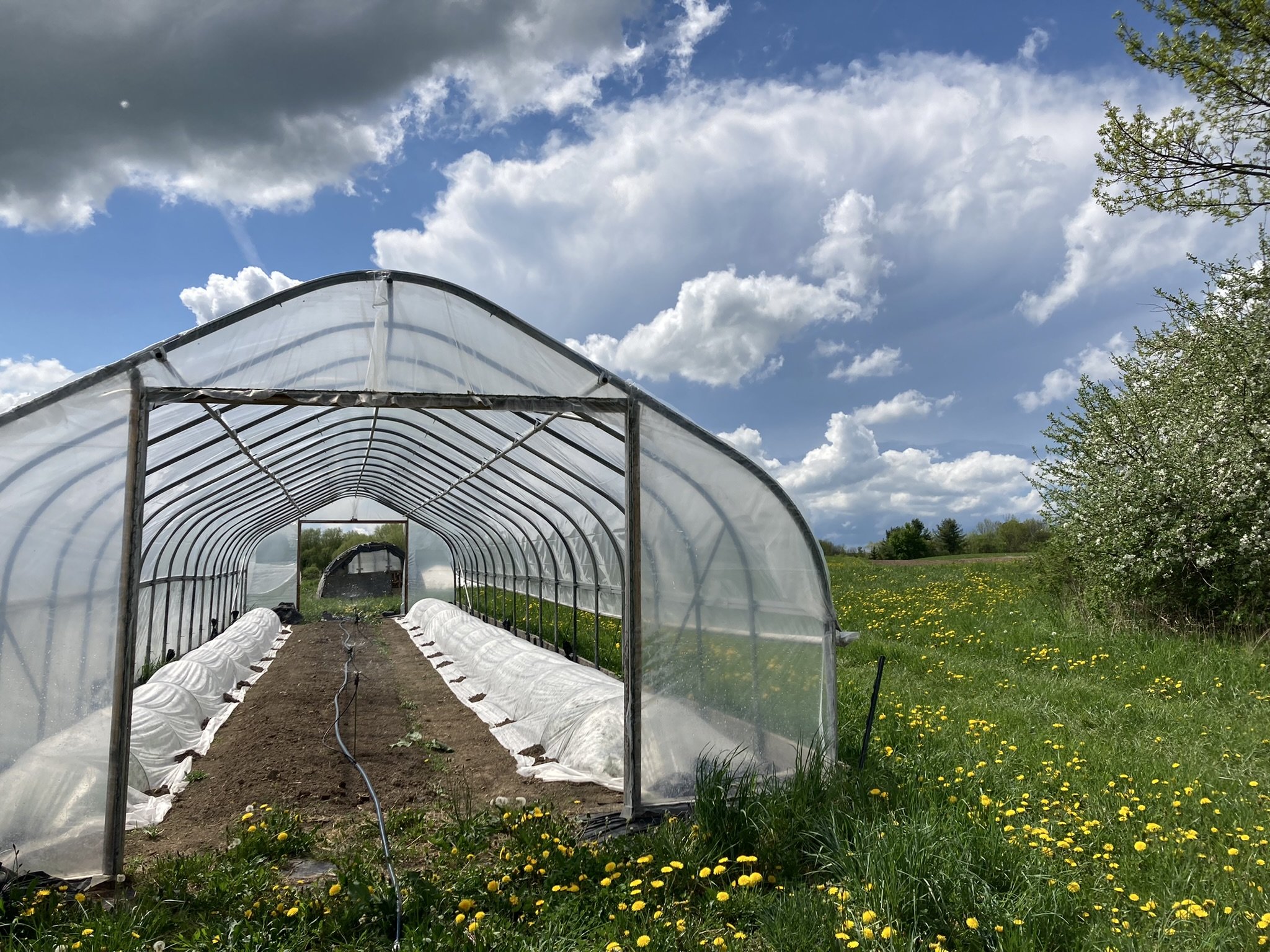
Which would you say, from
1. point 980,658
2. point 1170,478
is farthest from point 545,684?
point 1170,478

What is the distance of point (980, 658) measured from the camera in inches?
390

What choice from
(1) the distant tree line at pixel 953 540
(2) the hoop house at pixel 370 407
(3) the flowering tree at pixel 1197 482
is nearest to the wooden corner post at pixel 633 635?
(2) the hoop house at pixel 370 407

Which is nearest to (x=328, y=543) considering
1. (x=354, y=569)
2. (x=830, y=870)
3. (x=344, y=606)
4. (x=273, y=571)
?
(x=354, y=569)

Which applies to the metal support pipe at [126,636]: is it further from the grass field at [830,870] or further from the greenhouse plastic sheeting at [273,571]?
the greenhouse plastic sheeting at [273,571]

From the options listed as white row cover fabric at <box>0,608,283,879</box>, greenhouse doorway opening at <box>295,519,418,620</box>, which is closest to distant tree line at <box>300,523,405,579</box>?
greenhouse doorway opening at <box>295,519,418,620</box>

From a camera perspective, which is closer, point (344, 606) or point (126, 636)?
point (126, 636)

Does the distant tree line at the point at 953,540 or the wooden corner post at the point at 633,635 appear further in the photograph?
the distant tree line at the point at 953,540

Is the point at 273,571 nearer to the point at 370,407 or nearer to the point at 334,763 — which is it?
the point at 334,763

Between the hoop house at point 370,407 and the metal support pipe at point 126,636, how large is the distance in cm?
1

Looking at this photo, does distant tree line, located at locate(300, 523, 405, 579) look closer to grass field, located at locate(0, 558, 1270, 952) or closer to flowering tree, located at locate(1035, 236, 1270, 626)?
flowering tree, located at locate(1035, 236, 1270, 626)

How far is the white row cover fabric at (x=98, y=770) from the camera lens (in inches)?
168

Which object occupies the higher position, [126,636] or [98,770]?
[126,636]

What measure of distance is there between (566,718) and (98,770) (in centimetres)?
352

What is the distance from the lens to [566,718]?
704 cm
